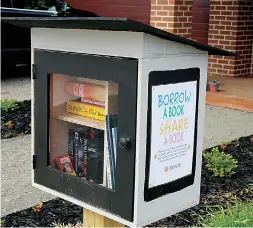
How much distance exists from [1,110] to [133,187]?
5254mm

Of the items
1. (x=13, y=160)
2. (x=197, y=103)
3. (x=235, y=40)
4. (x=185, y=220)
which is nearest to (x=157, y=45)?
(x=197, y=103)

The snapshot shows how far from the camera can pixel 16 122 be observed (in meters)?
6.91

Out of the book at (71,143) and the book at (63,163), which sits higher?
the book at (71,143)

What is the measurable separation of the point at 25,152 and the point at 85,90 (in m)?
3.19

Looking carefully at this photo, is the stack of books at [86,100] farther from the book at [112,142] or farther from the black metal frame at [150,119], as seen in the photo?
the black metal frame at [150,119]

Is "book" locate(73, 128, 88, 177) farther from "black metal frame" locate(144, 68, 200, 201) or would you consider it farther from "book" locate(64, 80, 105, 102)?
"black metal frame" locate(144, 68, 200, 201)

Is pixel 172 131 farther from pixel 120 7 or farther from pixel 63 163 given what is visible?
pixel 120 7

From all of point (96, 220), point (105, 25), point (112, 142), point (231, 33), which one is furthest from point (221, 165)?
point (231, 33)

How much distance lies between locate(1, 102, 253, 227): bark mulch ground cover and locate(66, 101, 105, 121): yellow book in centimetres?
120

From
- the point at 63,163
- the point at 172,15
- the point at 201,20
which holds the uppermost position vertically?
the point at 172,15

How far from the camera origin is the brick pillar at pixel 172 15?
823cm

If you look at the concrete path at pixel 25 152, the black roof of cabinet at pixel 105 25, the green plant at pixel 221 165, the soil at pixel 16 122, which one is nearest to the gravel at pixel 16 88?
the concrete path at pixel 25 152

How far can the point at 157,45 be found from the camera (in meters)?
2.38

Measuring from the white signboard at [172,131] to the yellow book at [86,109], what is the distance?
340 mm
